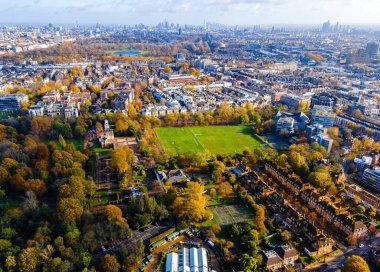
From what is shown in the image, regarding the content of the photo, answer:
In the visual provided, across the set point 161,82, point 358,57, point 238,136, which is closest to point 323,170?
point 238,136

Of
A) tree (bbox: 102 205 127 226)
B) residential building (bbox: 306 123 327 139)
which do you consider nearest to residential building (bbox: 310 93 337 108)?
residential building (bbox: 306 123 327 139)

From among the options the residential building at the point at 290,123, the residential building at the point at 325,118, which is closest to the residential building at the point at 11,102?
the residential building at the point at 290,123

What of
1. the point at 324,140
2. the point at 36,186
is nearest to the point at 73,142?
the point at 36,186

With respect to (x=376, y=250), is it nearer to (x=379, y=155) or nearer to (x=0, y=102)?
(x=379, y=155)

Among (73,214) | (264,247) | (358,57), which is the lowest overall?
(264,247)

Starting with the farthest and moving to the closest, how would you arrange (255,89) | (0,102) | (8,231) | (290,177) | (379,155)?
1. (255,89)
2. (0,102)
3. (379,155)
4. (290,177)
5. (8,231)

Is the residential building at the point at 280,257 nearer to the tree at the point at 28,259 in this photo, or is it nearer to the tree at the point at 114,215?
the tree at the point at 114,215

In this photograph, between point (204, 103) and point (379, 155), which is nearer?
point (379, 155)
